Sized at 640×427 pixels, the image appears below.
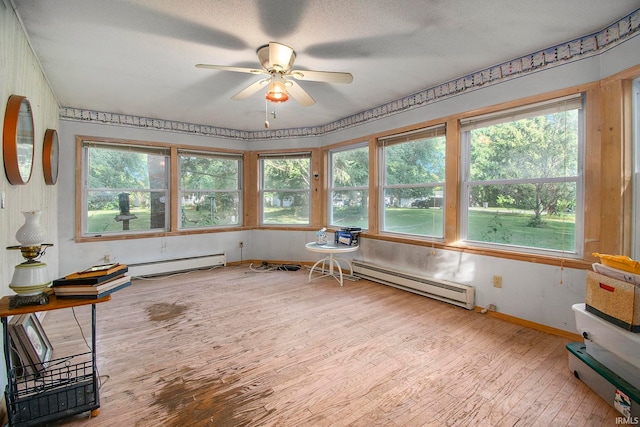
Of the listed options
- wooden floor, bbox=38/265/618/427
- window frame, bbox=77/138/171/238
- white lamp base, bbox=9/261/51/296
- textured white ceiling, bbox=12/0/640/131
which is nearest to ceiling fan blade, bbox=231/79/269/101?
textured white ceiling, bbox=12/0/640/131

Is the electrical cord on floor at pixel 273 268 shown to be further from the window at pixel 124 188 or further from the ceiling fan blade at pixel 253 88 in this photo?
the ceiling fan blade at pixel 253 88

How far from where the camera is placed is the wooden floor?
5.37ft

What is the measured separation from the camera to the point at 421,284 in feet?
11.4

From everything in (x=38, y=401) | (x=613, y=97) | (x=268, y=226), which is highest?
(x=613, y=97)

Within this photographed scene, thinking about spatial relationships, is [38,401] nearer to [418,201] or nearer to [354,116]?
[418,201]

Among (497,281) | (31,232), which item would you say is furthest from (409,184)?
(31,232)

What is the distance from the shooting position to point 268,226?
537cm

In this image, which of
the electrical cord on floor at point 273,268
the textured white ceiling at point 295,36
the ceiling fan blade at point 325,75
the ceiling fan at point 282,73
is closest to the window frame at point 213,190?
A: the electrical cord on floor at point 273,268

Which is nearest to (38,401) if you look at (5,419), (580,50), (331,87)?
(5,419)

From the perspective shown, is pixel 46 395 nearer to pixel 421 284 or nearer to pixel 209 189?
pixel 421 284

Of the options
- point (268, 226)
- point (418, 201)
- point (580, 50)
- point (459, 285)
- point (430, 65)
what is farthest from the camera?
point (268, 226)

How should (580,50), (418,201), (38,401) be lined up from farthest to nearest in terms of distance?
(418,201), (580,50), (38,401)

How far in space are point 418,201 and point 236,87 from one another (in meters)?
2.62

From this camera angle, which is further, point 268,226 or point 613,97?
point 268,226
